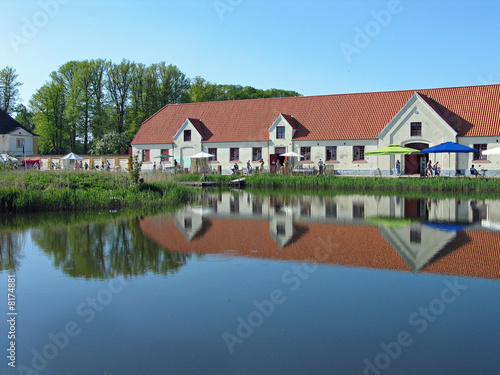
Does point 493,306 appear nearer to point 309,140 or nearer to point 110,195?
point 110,195

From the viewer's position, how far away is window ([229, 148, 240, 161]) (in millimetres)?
41584

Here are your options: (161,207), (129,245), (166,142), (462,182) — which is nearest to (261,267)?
(129,245)

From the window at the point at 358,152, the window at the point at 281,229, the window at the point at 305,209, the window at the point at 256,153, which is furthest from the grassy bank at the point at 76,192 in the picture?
the window at the point at 358,152

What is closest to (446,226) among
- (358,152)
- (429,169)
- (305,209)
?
(305,209)

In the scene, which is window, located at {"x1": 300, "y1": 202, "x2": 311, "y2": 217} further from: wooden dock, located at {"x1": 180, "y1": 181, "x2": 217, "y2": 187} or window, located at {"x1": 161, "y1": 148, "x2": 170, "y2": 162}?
window, located at {"x1": 161, "y1": 148, "x2": 170, "y2": 162}

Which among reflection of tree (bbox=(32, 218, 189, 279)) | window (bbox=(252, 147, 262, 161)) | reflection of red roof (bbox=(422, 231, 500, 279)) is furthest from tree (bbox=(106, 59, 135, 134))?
reflection of red roof (bbox=(422, 231, 500, 279))

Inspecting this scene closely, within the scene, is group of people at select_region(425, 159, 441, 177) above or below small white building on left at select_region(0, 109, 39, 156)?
below

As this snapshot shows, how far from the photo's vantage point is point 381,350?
5.62 meters

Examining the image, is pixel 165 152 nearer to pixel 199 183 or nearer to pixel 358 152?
pixel 199 183

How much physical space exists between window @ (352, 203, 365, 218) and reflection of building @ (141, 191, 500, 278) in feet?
0.25

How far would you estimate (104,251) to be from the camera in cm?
1073

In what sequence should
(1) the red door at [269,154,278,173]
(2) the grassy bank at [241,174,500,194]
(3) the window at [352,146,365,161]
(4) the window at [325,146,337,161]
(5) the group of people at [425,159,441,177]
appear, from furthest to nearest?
1. (1) the red door at [269,154,278,173]
2. (4) the window at [325,146,337,161]
3. (3) the window at [352,146,365,161]
4. (5) the group of people at [425,159,441,177]
5. (2) the grassy bank at [241,174,500,194]

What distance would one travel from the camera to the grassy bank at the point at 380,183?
26.6m

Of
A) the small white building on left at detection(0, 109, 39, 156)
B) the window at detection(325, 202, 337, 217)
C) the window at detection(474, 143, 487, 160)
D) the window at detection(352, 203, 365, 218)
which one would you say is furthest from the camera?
the small white building on left at detection(0, 109, 39, 156)
